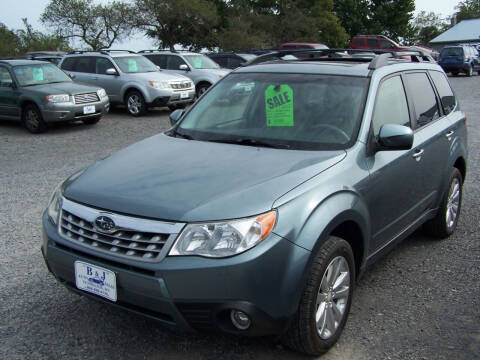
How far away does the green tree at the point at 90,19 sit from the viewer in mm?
41625

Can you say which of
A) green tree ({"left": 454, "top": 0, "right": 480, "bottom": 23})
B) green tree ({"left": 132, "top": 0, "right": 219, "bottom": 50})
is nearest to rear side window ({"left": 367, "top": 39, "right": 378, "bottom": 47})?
Answer: green tree ({"left": 132, "top": 0, "right": 219, "bottom": 50})

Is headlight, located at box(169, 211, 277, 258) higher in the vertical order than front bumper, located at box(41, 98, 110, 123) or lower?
higher

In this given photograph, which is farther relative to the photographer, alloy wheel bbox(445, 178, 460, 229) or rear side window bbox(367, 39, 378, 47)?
rear side window bbox(367, 39, 378, 47)

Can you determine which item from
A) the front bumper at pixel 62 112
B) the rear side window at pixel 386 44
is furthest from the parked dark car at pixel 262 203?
the rear side window at pixel 386 44

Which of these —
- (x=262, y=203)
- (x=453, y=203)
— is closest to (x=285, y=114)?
(x=262, y=203)

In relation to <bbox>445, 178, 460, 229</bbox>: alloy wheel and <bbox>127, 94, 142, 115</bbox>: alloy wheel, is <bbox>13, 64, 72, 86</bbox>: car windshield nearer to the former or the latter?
<bbox>127, 94, 142, 115</bbox>: alloy wheel

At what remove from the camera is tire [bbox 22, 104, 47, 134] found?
1155cm

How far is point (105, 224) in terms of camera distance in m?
2.77

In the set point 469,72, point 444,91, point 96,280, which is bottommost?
point 469,72

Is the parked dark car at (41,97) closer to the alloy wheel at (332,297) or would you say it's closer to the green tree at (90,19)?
the alloy wheel at (332,297)

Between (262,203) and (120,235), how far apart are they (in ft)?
2.54

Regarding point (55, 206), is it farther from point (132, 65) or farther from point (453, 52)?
point (453, 52)

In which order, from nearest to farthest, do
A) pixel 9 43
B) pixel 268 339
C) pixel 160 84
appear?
pixel 268 339 < pixel 160 84 < pixel 9 43

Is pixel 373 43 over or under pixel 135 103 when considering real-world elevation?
over
